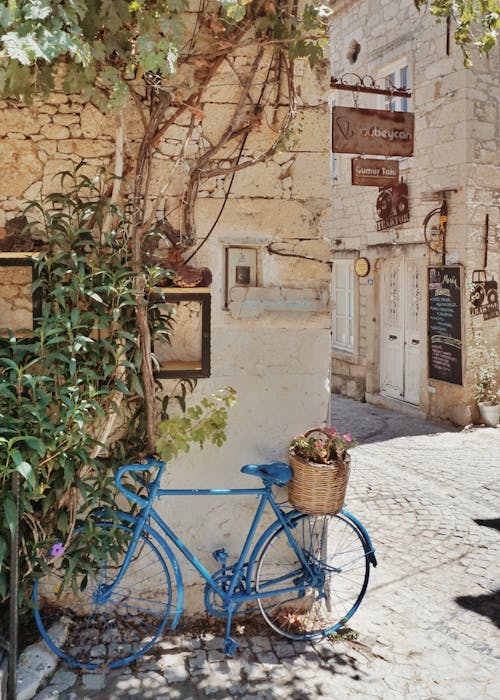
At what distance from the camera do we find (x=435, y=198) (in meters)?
8.88

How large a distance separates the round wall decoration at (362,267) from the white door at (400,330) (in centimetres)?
27

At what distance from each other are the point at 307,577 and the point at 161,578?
2.79 ft

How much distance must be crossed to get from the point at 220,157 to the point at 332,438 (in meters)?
1.73

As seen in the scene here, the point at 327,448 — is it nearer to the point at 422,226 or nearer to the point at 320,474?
the point at 320,474

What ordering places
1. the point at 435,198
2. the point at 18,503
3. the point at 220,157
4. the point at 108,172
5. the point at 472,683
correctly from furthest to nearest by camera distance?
the point at 435,198 < the point at 220,157 < the point at 108,172 < the point at 472,683 < the point at 18,503

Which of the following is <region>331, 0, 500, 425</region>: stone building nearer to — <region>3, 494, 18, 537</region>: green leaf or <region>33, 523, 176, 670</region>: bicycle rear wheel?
<region>33, 523, 176, 670</region>: bicycle rear wheel

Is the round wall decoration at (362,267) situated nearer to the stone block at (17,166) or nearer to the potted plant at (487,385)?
the potted plant at (487,385)

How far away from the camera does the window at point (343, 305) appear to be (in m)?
11.4

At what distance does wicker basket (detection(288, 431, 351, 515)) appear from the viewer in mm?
3307

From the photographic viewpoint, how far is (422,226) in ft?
30.5

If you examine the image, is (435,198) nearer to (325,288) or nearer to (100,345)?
(325,288)

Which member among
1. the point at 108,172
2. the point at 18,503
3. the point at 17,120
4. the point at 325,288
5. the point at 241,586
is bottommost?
the point at 241,586

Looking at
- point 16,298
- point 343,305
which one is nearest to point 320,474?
point 16,298

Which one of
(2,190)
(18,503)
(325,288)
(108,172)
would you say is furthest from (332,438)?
(2,190)
